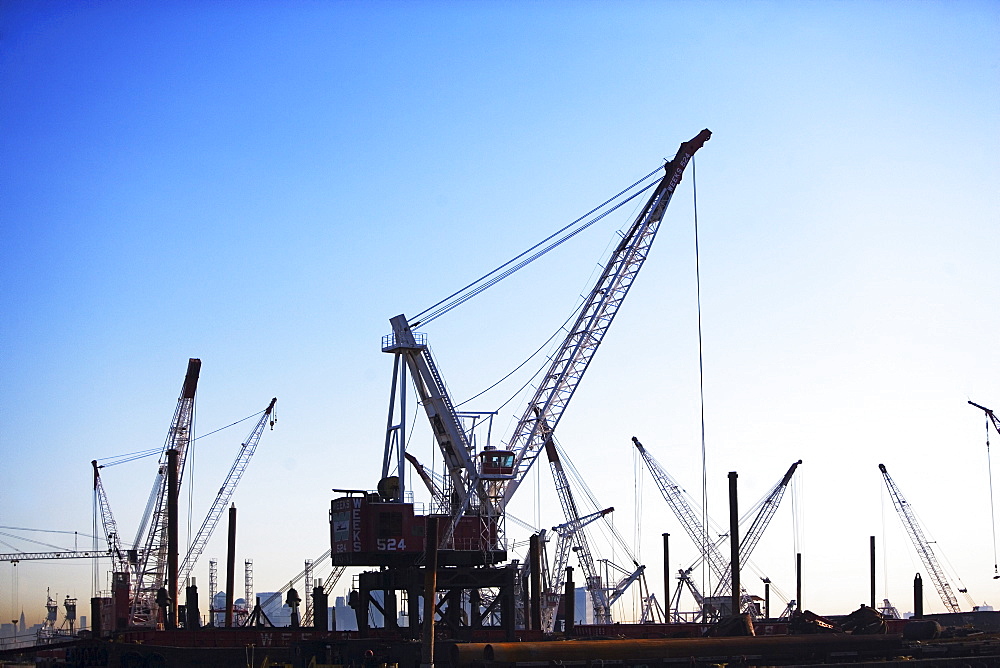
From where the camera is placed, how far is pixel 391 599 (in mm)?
91312

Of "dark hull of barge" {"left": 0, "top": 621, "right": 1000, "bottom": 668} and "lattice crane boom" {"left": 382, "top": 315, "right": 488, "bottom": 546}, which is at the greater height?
"lattice crane boom" {"left": 382, "top": 315, "right": 488, "bottom": 546}

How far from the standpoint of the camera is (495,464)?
89.7 m

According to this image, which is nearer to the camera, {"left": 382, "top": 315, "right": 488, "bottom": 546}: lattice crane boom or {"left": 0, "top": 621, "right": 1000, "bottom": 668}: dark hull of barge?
{"left": 0, "top": 621, "right": 1000, "bottom": 668}: dark hull of barge

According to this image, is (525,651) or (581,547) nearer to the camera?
(525,651)

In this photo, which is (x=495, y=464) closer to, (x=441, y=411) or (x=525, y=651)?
(x=441, y=411)

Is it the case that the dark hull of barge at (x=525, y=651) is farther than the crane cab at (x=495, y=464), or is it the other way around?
the crane cab at (x=495, y=464)

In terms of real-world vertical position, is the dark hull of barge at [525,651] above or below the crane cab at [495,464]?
below

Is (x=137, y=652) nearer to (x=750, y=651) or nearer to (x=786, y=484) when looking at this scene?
(x=750, y=651)

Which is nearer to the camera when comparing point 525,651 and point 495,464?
point 525,651

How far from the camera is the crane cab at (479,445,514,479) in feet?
293

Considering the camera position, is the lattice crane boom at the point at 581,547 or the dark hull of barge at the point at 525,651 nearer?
the dark hull of barge at the point at 525,651

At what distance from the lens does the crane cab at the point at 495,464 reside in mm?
89312

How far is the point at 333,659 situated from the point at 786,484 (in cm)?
8568

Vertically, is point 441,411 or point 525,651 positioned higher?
point 441,411
